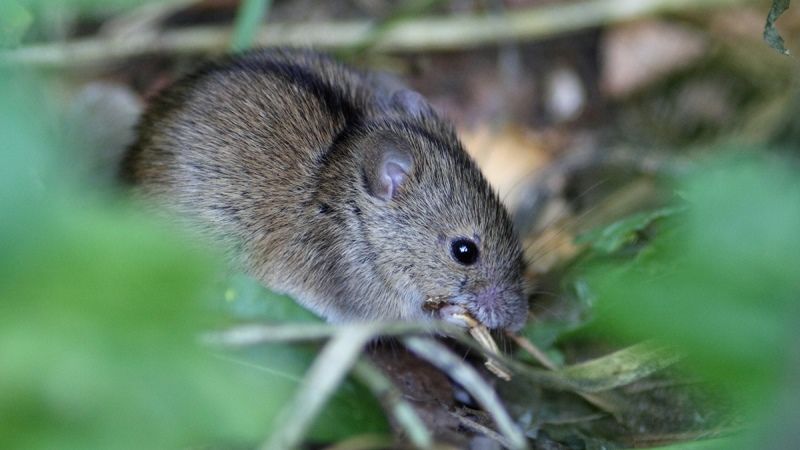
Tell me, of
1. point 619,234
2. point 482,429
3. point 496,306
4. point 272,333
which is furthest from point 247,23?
point 482,429

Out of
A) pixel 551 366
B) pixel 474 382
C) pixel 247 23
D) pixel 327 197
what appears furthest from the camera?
pixel 247 23

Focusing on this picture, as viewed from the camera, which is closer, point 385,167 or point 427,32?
point 385,167

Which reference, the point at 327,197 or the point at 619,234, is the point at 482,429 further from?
the point at 327,197

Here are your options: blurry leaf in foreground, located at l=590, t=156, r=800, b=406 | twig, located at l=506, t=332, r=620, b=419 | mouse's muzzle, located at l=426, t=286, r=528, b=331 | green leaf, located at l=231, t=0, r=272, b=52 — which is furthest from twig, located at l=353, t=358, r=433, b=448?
green leaf, located at l=231, t=0, r=272, b=52

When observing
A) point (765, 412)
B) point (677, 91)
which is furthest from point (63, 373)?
point (677, 91)

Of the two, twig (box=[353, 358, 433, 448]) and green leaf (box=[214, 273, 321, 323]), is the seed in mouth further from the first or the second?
twig (box=[353, 358, 433, 448])

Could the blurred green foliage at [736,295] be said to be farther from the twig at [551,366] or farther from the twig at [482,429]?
the twig at [551,366]
